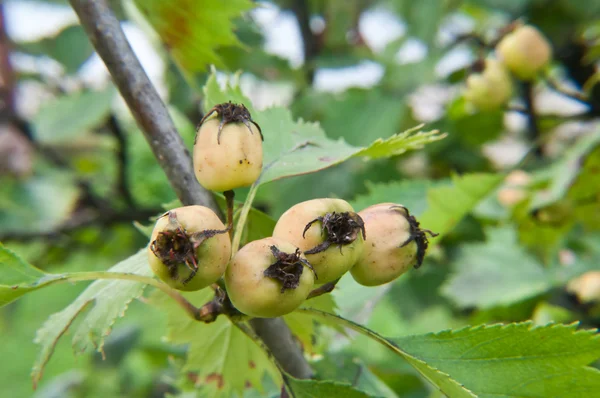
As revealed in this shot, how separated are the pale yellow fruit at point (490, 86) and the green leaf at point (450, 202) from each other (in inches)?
14.7

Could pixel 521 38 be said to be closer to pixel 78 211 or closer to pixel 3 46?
pixel 78 211

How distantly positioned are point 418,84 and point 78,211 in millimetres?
1251

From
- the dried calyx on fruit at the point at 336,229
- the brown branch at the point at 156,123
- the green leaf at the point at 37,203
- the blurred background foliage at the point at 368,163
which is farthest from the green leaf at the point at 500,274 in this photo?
the green leaf at the point at 37,203

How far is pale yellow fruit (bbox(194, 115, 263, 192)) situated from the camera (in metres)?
0.57

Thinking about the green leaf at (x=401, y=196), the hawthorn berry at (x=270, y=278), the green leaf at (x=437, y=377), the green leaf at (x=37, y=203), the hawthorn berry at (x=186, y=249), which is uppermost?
the hawthorn berry at (x=186, y=249)

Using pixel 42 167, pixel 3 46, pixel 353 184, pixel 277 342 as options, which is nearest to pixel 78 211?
pixel 42 167

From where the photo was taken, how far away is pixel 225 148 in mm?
570

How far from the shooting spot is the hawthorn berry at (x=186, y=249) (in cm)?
50

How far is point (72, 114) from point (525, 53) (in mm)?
1335

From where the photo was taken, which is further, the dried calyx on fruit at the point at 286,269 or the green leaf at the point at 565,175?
the green leaf at the point at 565,175

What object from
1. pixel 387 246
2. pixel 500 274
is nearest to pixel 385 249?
pixel 387 246

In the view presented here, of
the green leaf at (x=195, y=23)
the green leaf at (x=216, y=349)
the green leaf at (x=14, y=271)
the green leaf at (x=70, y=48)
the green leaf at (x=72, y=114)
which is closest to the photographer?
the green leaf at (x=14, y=271)

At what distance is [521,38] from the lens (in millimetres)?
1351

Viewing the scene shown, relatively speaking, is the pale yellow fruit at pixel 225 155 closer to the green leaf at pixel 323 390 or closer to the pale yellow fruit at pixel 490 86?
the green leaf at pixel 323 390
